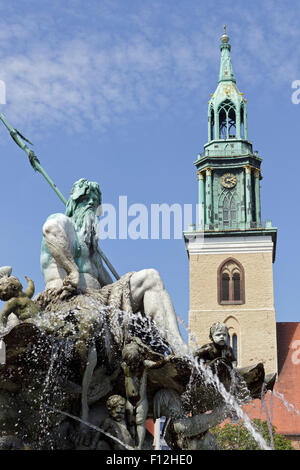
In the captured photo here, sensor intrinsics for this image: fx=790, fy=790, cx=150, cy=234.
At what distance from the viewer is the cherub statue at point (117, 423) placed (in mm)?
6219

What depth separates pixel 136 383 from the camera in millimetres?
6371

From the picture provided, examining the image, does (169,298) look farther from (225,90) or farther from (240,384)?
(225,90)

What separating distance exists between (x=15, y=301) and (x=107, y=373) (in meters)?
1.00

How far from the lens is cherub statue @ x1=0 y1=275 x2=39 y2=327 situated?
639 centimetres

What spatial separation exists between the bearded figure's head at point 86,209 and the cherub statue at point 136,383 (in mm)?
1458

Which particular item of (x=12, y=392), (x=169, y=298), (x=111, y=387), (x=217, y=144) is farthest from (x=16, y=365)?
(x=217, y=144)

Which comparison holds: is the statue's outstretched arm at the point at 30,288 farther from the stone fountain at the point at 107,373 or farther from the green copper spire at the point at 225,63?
the green copper spire at the point at 225,63

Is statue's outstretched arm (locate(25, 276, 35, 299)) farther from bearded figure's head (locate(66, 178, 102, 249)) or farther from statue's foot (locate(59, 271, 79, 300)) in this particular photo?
bearded figure's head (locate(66, 178, 102, 249))

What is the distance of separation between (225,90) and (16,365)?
5041 cm

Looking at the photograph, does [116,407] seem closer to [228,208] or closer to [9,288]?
[9,288]

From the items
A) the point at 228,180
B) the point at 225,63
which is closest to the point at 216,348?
the point at 228,180

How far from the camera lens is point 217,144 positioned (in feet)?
178

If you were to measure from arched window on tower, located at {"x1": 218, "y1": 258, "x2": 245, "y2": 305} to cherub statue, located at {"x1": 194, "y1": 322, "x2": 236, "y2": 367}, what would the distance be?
44.0 m

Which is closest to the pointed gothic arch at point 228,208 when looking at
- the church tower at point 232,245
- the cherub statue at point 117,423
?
the church tower at point 232,245
